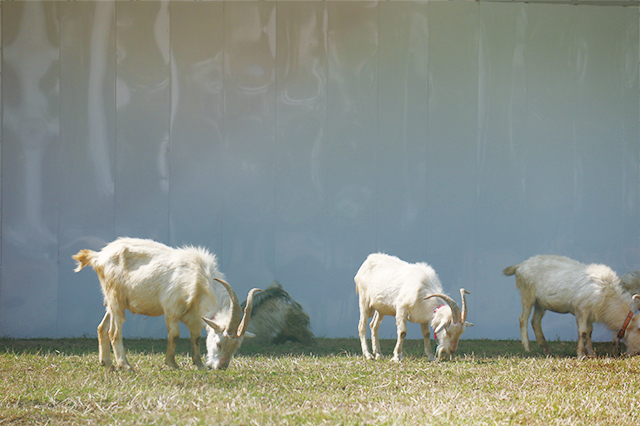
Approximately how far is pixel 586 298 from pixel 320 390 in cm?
477

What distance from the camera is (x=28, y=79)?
35.9ft

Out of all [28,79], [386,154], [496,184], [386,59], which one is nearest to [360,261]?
[386,154]

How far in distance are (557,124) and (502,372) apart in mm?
6228

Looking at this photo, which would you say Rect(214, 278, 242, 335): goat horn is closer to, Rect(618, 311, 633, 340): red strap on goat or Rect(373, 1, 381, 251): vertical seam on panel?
Rect(373, 1, 381, 251): vertical seam on panel

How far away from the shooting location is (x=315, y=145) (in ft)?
36.6

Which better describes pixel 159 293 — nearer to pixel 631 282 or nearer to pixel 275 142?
pixel 275 142

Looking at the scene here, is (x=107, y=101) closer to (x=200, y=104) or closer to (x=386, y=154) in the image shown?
(x=200, y=104)

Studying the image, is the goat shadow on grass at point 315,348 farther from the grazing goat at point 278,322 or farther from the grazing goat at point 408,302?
the grazing goat at point 408,302

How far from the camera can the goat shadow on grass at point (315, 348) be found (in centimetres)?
854

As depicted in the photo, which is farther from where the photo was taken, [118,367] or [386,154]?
[386,154]

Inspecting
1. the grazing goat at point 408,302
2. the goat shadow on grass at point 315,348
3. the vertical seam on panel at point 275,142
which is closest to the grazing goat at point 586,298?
the goat shadow on grass at point 315,348

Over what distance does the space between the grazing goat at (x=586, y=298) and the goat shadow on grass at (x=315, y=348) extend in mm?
369

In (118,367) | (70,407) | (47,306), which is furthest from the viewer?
(47,306)

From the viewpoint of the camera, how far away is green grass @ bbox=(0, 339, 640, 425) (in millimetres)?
4836
